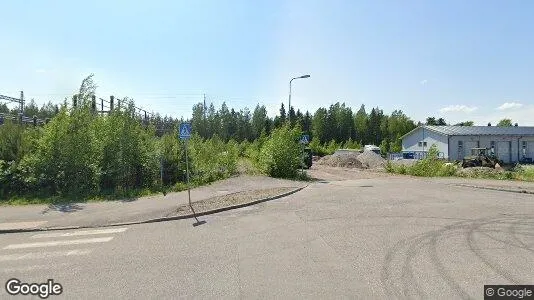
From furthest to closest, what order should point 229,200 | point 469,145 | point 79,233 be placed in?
point 469,145, point 229,200, point 79,233

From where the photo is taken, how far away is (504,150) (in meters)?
47.5

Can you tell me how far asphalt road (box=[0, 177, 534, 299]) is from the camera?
5172mm

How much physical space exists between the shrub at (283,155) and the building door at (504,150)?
37729mm

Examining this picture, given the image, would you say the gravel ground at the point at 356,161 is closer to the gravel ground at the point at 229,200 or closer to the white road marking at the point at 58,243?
the gravel ground at the point at 229,200

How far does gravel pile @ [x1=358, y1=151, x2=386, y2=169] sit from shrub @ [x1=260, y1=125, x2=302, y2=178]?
652 inches

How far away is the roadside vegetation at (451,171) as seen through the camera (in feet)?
77.5

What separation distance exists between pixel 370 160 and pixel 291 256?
1348 inches

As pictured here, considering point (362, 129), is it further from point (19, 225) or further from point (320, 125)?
point (19, 225)

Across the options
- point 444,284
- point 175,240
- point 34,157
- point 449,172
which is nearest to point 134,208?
point 175,240

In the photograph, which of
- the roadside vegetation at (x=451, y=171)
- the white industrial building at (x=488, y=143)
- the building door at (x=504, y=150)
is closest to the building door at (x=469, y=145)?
the white industrial building at (x=488, y=143)

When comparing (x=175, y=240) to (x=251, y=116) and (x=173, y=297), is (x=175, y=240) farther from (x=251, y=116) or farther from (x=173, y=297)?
(x=251, y=116)

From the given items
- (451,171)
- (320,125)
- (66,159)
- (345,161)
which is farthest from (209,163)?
(320,125)

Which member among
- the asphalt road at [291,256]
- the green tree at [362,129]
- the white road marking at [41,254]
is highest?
the green tree at [362,129]

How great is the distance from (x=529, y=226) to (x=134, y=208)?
1162 centimetres
